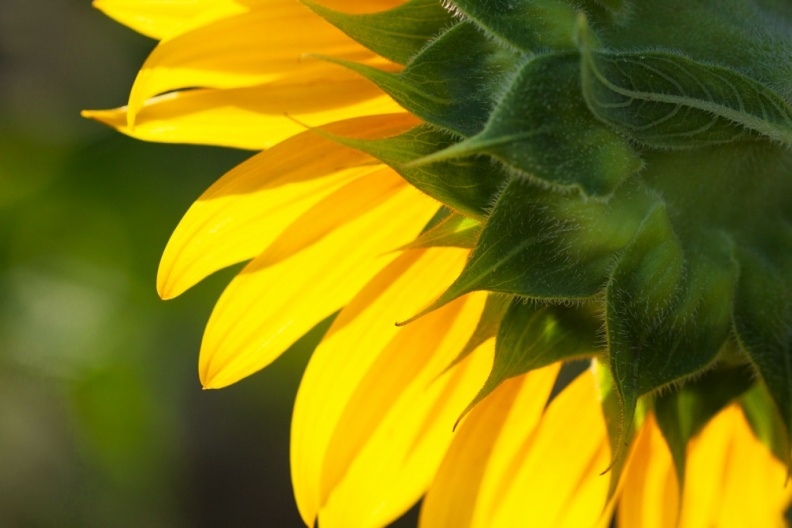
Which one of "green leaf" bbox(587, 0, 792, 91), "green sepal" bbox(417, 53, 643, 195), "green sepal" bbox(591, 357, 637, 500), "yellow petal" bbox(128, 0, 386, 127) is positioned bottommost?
"green sepal" bbox(591, 357, 637, 500)

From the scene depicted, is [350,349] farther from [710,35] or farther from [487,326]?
[710,35]

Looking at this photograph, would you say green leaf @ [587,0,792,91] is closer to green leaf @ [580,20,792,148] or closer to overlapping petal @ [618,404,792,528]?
green leaf @ [580,20,792,148]

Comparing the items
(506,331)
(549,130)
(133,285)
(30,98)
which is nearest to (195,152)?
(133,285)

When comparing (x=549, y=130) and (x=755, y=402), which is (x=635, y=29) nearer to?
(x=549, y=130)

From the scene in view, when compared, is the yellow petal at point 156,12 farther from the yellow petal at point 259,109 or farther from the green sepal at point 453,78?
the green sepal at point 453,78

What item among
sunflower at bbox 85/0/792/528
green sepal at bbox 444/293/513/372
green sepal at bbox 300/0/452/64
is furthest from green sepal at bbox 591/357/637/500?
green sepal at bbox 300/0/452/64

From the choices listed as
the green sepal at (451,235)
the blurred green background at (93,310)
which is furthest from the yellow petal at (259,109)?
the blurred green background at (93,310)
